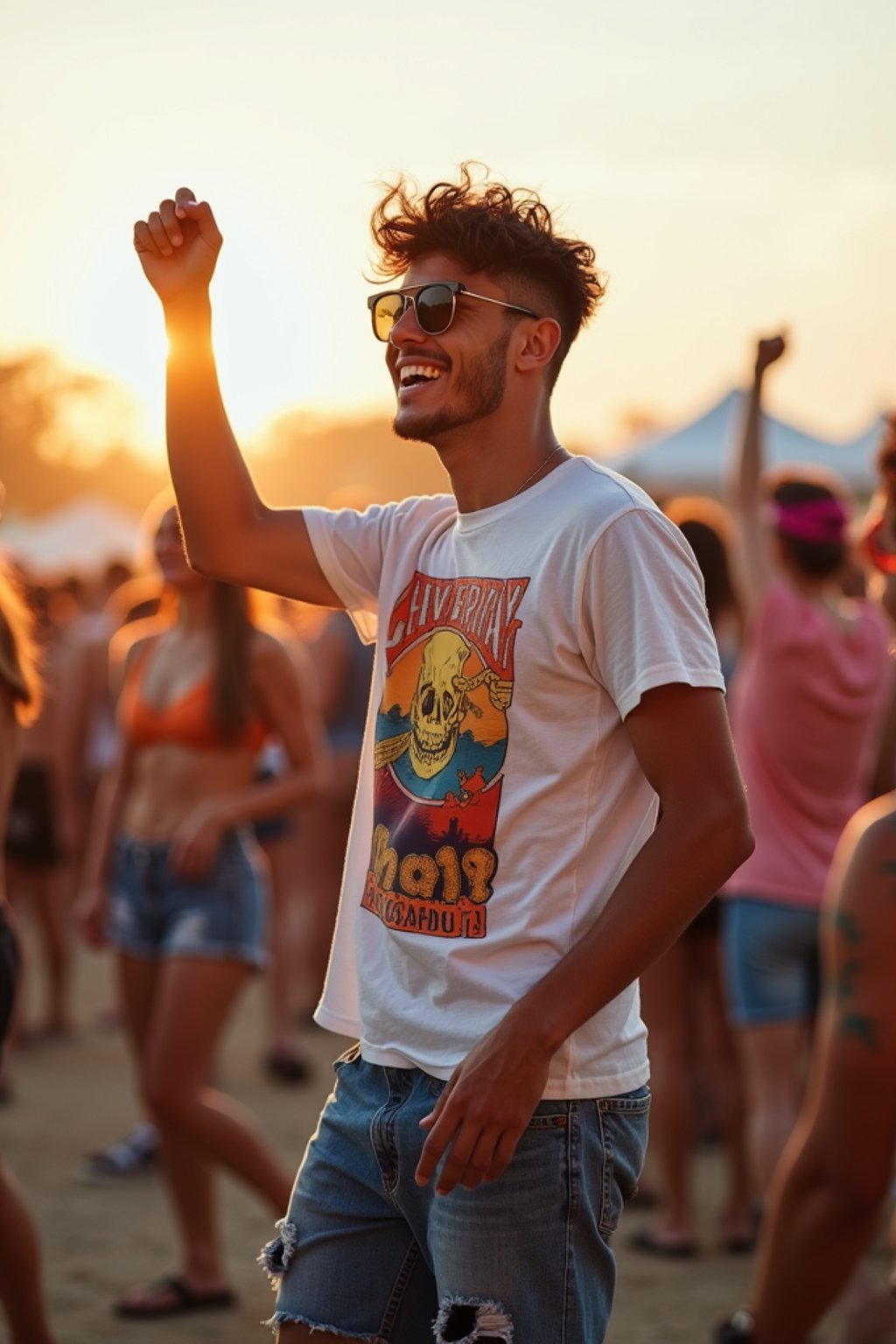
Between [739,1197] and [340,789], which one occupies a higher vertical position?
[340,789]

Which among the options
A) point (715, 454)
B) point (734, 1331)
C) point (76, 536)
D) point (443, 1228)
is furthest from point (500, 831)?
point (76, 536)

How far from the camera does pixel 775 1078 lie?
17.2 ft

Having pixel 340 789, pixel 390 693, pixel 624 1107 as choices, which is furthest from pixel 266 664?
pixel 340 789

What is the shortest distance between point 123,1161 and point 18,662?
3340 mm

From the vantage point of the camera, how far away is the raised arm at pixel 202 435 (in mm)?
2832

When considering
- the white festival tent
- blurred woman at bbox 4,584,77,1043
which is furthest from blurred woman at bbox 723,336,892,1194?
the white festival tent

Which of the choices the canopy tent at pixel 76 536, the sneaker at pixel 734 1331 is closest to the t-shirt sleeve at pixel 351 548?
the sneaker at pixel 734 1331

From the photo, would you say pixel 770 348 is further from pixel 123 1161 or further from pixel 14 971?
pixel 123 1161

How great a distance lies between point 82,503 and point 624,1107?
80.7 ft

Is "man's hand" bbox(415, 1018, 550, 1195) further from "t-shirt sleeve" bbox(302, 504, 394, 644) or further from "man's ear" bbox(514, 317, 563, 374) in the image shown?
"man's ear" bbox(514, 317, 563, 374)

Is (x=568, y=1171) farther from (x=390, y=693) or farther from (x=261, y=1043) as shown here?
(x=261, y=1043)

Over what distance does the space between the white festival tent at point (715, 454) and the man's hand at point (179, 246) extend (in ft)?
44.5

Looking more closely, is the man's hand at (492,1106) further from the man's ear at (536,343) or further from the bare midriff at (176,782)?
the bare midriff at (176,782)

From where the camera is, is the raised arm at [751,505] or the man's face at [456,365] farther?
the raised arm at [751,505]
